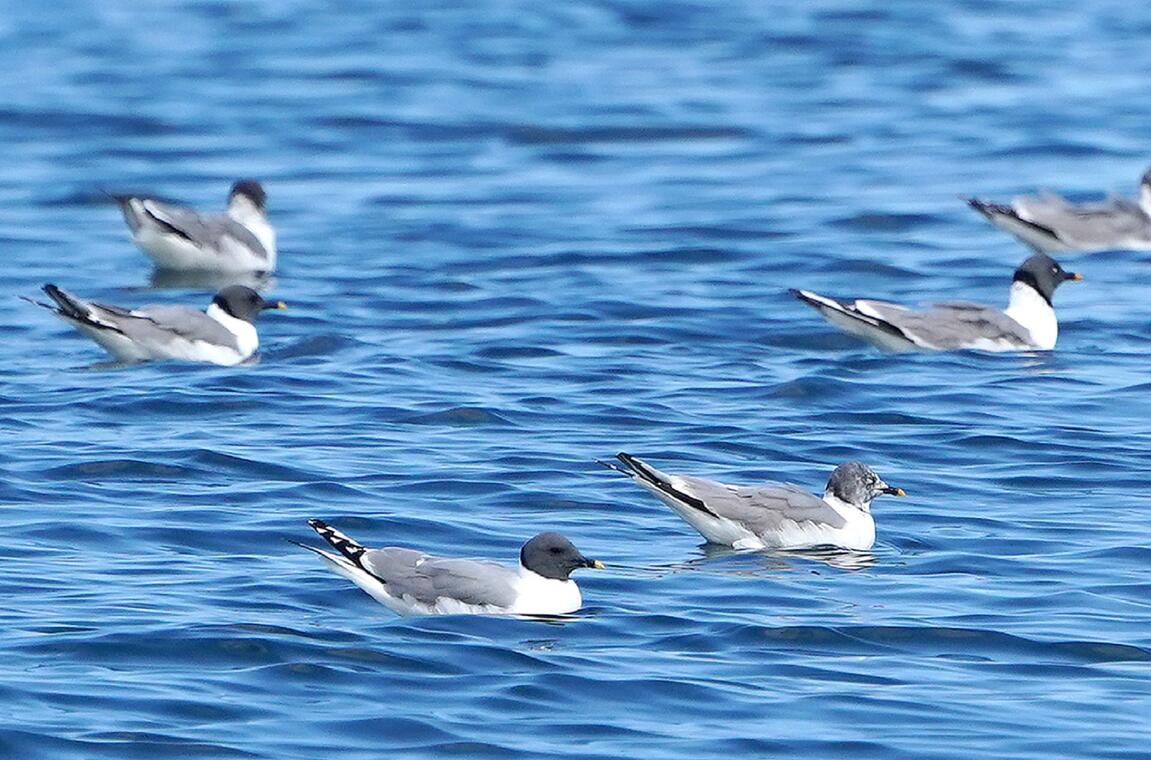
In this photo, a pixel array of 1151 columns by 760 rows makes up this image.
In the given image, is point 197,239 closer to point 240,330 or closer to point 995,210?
point 240,330

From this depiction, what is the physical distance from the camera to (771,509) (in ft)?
40.6

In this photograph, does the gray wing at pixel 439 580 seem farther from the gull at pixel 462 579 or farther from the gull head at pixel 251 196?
the gull head at pixel 251 196

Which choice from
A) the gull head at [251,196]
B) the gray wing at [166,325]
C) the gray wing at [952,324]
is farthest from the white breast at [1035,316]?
the gull head at [251,196]

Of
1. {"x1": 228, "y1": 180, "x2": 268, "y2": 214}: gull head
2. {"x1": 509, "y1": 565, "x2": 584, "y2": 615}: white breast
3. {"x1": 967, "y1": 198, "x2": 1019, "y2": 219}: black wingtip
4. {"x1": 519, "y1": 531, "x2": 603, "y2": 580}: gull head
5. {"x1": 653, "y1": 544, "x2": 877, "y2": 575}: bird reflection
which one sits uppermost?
{"x1": 519, "y1": 531, "x2": 603, "y2": 580}: gull head

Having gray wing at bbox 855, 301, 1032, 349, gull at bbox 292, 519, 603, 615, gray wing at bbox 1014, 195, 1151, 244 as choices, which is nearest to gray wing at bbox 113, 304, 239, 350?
gray wing at bbox 855, 301, 1032, 349

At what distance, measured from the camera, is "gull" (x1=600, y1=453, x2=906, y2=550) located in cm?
1225

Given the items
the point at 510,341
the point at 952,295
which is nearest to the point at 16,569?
the point at 510,341

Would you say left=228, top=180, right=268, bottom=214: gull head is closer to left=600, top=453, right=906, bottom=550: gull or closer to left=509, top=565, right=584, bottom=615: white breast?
left=600, top=453, right=906, bottom=550: gull

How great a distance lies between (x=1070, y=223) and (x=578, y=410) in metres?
7.72

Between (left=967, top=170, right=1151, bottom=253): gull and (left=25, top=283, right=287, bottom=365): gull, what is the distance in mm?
7438

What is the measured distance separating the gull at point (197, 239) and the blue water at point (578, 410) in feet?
1.37

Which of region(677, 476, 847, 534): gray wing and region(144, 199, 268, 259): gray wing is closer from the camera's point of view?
region(677, 476, 847, 534): gray wing

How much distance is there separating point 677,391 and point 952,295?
4.71m

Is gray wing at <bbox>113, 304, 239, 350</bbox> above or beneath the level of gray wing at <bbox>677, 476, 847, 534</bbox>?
beneath
